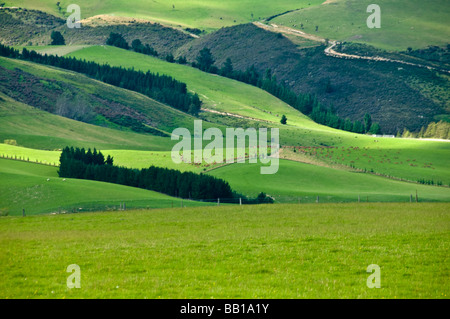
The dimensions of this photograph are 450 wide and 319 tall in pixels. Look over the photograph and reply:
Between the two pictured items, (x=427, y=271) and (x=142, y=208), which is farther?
(x=142, y=208)

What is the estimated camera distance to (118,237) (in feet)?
121

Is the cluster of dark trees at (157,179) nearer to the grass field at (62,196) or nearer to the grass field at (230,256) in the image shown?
the grass field at (62,196)

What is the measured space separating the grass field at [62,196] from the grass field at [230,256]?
1207 centimetres

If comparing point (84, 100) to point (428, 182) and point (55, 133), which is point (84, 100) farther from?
point (428, 182)

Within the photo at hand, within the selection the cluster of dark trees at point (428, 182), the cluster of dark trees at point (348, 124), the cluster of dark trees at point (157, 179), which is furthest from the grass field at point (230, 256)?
the cluster of dark trees at point (348, 124)

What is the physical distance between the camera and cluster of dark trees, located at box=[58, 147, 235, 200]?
241ft

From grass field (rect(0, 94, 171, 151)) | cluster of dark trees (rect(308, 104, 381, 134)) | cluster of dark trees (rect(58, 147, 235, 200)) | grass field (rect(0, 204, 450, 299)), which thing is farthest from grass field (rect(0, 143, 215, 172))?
cluster of dark trees (rect(308, 104, 381, 134))

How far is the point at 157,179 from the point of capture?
7800cm

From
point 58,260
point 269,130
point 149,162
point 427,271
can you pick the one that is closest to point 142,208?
point 58,260

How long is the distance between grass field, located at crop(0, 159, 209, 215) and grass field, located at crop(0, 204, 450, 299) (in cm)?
1207

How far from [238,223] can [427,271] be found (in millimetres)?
20698

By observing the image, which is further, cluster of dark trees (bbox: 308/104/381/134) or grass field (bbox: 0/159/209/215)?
cluster of dark trees (bbox: 308/104/381/134)

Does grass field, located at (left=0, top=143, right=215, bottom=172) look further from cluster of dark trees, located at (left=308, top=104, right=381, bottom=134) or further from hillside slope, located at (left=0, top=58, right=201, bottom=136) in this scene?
cluster of dark trees, located at (left=308, top=104, right=381, bottom=134)

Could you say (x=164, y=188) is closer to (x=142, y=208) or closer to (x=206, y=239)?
(x=142, y=208)
